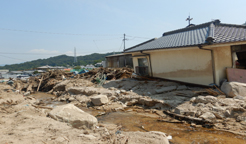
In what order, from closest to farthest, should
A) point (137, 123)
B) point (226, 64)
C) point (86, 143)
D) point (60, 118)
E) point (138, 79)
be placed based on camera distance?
point (86, 143) < point (60, 118) < point (137, 123) < point (226, 64) < point (138, 79)

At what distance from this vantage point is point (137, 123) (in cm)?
573

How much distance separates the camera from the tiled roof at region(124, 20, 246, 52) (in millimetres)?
6906

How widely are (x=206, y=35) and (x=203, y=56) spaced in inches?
52.1

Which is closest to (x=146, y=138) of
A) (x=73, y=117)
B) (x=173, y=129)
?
(x=173, y=129)

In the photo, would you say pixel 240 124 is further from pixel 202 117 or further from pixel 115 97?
pixel 115 97

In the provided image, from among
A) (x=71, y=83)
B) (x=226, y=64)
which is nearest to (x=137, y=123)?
(x=226, y=64)

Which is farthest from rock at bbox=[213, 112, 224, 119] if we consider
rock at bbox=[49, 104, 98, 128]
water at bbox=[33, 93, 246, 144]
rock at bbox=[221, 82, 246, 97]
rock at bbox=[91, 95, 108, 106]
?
rock at bbox=[91, 95, 108, 106]

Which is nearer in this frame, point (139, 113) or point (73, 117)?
point (73, 117)

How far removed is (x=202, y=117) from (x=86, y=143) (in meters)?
4.24

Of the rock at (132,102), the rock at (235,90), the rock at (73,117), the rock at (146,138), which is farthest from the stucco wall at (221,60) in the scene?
the rock at (73,117)

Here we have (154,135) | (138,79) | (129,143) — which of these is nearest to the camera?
(129,143)

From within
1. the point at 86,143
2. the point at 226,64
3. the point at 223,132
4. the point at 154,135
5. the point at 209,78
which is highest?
the point at 226,64

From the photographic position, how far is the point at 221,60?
768cm

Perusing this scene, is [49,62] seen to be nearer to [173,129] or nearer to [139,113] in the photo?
[139,113]
